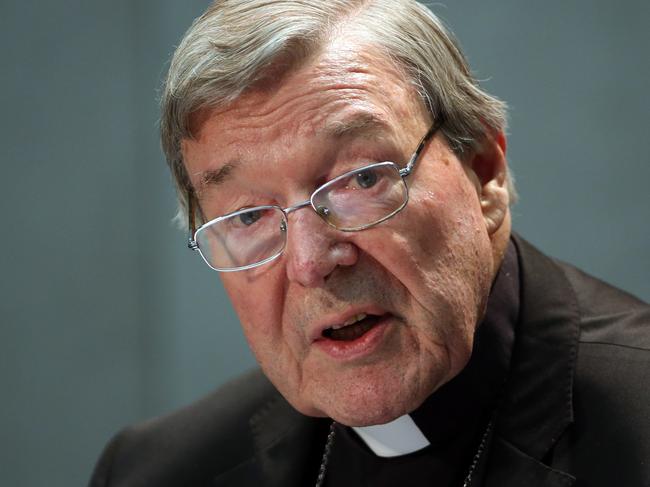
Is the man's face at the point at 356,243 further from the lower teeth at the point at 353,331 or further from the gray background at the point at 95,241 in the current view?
the gray background at the point at 95,241

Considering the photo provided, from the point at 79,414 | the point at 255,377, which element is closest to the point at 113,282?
the point at 79,414

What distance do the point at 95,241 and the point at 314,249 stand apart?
1578 millimetres

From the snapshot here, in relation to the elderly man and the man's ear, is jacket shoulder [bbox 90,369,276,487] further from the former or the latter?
the man's ear

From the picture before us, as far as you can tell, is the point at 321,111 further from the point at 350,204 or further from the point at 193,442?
the point at 193,442

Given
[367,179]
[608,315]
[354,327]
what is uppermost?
[367,179]

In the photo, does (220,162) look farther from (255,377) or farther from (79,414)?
(79,414)

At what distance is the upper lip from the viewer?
69.9 inches

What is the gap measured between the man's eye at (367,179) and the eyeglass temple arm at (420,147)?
0.15 feet

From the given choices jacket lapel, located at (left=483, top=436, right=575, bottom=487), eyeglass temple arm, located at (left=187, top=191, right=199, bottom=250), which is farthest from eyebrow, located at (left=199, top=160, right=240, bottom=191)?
jacket lapel, located at (left=483, top=436, right=575, bottom=487)

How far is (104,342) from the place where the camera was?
3.24 m

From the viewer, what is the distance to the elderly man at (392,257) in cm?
179

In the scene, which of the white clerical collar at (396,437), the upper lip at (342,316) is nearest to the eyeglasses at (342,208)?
the upper lip at (342,316)

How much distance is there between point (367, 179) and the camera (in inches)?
71.6

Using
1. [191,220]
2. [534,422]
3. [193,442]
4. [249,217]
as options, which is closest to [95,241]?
[193,442]
